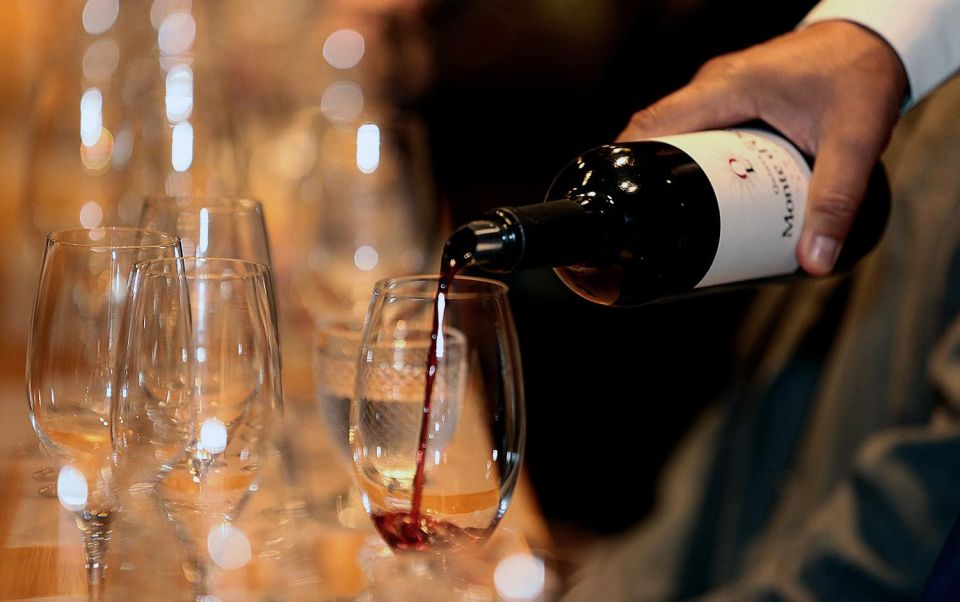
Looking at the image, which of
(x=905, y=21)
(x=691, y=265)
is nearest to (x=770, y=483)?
(x=905, y=21)

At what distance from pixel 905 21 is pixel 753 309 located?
980 mm

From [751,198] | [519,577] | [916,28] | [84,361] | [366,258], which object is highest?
[916,28]

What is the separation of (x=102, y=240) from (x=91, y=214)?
0.57m

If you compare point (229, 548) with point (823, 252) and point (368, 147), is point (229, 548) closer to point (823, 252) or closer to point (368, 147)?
point (823, 252)

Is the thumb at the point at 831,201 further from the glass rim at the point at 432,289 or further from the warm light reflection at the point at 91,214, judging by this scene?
the warm light reflection at the point at 91,214

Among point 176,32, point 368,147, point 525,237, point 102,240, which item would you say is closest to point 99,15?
point 176,32

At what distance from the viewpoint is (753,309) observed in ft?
6.65

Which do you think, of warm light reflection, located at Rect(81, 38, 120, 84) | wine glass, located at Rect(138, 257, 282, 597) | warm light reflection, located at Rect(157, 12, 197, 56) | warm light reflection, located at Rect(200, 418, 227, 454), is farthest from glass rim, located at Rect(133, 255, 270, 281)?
warm light reflection, located at Rect(157, 12, 197, 56)

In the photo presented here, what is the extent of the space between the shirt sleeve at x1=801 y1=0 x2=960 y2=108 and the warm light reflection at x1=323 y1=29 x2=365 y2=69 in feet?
4.30

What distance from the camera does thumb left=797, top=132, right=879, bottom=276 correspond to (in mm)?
923

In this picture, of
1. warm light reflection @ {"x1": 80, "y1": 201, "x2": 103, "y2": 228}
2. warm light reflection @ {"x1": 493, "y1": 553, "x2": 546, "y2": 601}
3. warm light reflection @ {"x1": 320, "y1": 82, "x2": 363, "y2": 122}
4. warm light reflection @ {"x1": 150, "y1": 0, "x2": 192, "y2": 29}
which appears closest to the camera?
warm light reflection @ {"x1": 493, "y1": 553, "x2": 546, "y2": 601}

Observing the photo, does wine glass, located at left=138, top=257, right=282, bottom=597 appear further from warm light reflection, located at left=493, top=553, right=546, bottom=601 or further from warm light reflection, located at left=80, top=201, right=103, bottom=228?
warm light reflection, located at left=80, top=201, right=103, bottom=228

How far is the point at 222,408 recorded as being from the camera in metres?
0.72

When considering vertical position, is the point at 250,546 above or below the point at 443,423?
below
